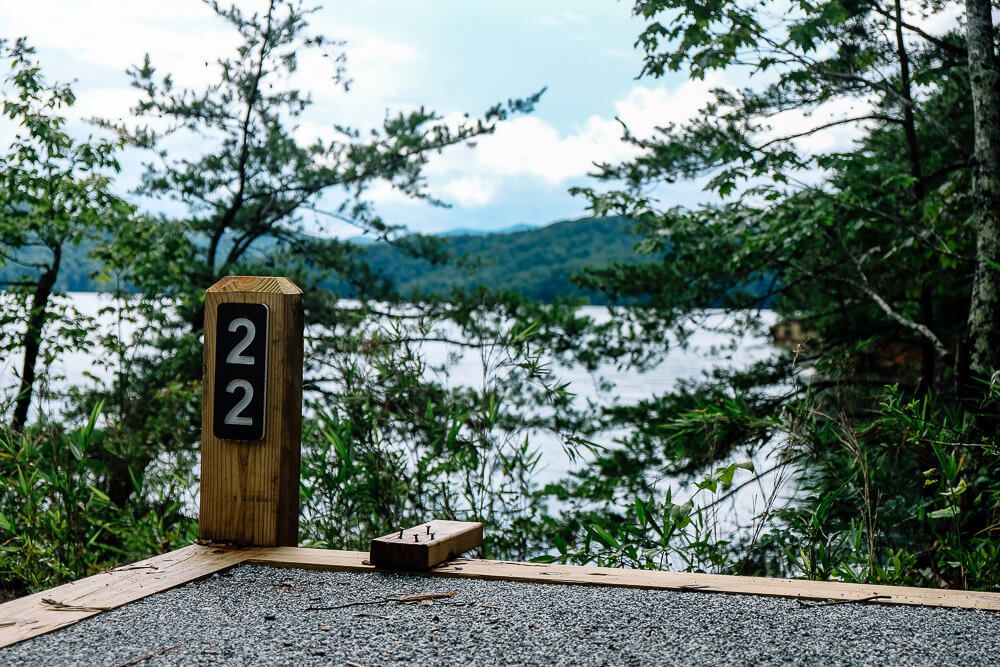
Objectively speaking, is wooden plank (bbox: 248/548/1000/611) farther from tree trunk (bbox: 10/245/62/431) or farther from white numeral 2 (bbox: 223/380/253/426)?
tree trunk (bbox: 10/245/62/431)

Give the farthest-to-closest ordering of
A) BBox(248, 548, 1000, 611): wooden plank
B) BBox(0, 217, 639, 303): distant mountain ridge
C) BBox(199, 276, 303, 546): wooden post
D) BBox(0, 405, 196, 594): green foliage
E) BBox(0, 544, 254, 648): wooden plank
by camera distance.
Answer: BBox(0, 217, 639, 303): distant mountain ridge < BBox(0, 405, 196, 594): green foliage < BBox(199, 276, 303, 546): wooden post < BBox(248, 548, 1000, 611): wooden plank < BBox(0, 544, 254, 648): wooden plank

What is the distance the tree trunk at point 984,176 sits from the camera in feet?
16.4

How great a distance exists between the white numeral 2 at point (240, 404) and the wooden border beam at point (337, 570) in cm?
39

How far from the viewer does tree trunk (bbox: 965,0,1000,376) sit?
16.4 ft

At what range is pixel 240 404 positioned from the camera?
2945mm

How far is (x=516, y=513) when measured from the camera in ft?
Answer: 13.8

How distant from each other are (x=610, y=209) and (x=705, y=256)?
868mm

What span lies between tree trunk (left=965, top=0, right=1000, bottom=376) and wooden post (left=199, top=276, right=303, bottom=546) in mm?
3736

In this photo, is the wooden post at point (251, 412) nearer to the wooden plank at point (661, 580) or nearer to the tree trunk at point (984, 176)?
the wooden plank at point (661, 580)

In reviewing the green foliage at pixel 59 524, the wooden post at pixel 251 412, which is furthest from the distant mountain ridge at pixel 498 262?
the wooden post at pixel 251 412

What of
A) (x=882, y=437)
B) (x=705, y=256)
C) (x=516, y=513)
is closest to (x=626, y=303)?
(x=705, y=256)

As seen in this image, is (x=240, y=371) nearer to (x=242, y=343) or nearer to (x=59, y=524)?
(x=242, y=343)

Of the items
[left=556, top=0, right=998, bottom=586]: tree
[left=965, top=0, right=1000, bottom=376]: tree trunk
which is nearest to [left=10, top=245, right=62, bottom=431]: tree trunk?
[left=556, top=0, right=998, bottom=586]: tree

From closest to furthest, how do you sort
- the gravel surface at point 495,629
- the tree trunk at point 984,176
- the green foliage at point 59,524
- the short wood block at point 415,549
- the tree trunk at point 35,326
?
the gravel surface at point 495,629 → the short wood block at point 415,549 → the green foliage at point 59,524 → the tree trunk at point 984,176 → the tree trunk at point 35,326
